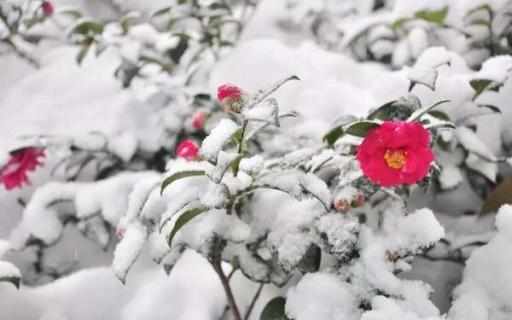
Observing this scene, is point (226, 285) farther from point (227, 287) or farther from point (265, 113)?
point (265, 113)

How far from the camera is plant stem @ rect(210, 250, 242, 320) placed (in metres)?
0.82

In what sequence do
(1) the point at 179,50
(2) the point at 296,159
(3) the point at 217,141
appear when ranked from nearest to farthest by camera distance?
(3) the point at 217,141 < (2) the point at 296,159 < (1) the point at 179,50

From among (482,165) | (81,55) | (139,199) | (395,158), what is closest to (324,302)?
(395,158)

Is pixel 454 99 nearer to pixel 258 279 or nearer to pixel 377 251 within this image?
pixel 377 251

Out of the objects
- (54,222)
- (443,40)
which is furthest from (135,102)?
(443,40)

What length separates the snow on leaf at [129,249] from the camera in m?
0.82

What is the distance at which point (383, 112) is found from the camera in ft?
2.99

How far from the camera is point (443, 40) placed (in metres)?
1.41

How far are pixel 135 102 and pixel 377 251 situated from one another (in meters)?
0.89

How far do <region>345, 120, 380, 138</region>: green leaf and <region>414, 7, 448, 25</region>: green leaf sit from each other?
29.4 inches

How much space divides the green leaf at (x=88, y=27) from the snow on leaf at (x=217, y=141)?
868 millimetres

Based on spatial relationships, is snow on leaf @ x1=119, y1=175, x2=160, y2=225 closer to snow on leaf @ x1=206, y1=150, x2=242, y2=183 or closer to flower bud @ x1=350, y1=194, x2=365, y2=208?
snow on leaf @ x1=206, y1=150, x2=242, y2=183

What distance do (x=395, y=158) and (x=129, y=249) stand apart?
0.44 metres

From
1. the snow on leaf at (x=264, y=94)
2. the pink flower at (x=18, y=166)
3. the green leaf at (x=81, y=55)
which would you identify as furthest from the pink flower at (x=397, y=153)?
the green leaf at (x=81, y=55)
